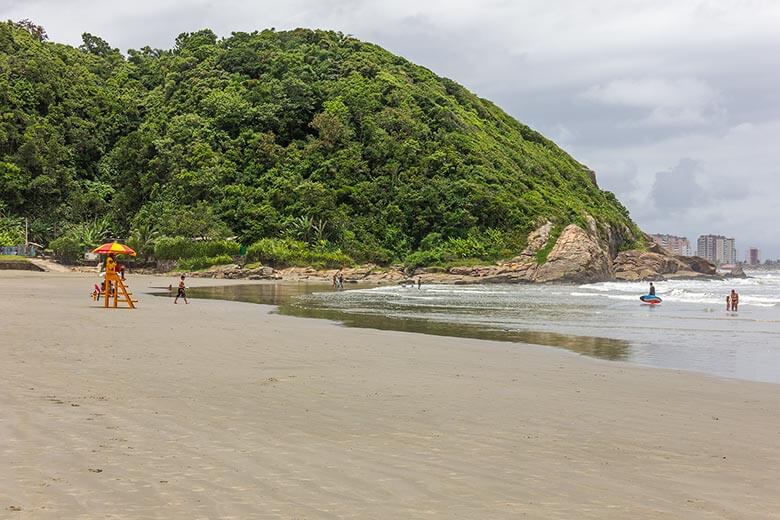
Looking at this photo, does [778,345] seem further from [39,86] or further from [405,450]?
[39,86]

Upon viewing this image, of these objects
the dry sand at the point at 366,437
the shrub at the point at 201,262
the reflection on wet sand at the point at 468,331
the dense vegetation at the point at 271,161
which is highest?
the dense vegetation at the point at 271,161

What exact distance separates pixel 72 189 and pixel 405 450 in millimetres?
87859

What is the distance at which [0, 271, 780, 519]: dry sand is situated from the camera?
5.57 meters

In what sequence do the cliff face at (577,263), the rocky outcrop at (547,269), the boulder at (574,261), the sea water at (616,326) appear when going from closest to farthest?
1. the sea water at (616,326)
2. the rocky outcrop at (547,269)
3. the cliff face at (577,263)
4. the boulder at (574,261)

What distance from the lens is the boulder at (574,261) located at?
74625mm

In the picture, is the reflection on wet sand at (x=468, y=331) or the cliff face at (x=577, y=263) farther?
the cliff face at (x=577, y=263)

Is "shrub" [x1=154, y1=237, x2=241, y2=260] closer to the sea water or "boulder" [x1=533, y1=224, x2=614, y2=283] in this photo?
"boulder" [x1=533, y1=224, x2=614, y2=283]

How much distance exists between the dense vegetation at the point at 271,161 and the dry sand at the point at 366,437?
194ft

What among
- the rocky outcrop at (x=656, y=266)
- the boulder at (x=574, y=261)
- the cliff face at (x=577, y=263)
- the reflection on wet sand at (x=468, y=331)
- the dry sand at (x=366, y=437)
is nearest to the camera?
the dry sand at (x=366, y=437)

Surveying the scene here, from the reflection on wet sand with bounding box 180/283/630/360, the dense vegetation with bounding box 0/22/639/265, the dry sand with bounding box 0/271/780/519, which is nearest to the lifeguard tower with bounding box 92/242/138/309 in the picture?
the reflection on wet sand with bounding box 180/283/630/360

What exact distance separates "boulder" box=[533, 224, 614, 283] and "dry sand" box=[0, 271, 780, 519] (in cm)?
6142

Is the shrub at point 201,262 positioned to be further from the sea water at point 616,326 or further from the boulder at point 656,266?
the boulder at point 656,266

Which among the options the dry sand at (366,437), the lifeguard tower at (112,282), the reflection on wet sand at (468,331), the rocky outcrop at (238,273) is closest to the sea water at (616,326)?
the reflection on wet sand at (468,331)

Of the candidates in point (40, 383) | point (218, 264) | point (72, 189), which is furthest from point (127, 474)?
point (72, 189)
